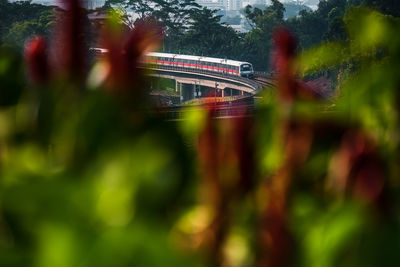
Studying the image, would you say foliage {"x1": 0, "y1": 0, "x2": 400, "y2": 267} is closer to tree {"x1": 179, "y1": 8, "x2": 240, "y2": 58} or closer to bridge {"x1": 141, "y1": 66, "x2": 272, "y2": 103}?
bridge {"x1": 141, "y1": 66, "x2": 272, "y2": 103}

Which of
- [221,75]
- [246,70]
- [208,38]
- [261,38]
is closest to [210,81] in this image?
[221,75]

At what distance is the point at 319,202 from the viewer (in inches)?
25.8

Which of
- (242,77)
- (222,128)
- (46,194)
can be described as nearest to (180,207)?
(222,128)

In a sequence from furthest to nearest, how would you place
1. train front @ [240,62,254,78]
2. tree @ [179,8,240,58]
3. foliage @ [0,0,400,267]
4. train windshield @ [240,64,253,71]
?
1. tree @ [179,8,240,58]
2. train front @ [240,62,254,78]
3. train windshield @ [240,64,253,71]
4. foliage @ [0,0,400,267]

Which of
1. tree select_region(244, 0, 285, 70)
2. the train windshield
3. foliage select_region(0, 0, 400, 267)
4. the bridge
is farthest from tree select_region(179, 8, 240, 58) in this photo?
foliage select_region(0, 0, 400, 267)

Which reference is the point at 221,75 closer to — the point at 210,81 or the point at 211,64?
the point at 211,64

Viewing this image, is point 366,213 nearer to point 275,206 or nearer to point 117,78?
point 275,206

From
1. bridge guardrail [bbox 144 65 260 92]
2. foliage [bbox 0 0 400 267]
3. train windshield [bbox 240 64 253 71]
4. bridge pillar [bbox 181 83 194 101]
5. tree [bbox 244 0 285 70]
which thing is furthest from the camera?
tree [bbox 244 0 285 70]

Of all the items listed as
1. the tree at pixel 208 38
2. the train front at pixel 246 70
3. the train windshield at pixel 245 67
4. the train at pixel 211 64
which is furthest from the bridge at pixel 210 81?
the tree at pixel 208 38

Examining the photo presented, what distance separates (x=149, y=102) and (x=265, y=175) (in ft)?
0.56

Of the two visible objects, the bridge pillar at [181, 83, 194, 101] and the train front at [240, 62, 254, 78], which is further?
the bridge pillar at [181, 83, 194, 101]

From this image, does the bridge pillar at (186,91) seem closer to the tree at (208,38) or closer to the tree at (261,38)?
the tree at (208,38)

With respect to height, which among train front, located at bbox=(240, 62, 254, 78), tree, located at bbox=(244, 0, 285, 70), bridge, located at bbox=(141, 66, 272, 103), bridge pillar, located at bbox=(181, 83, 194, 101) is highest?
tree, located at bbox=(244, 0, 285, 70)

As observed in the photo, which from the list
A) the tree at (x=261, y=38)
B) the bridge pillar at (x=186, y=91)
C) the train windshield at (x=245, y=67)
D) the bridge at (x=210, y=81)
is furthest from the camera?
the tree at (x=261, y=38)
